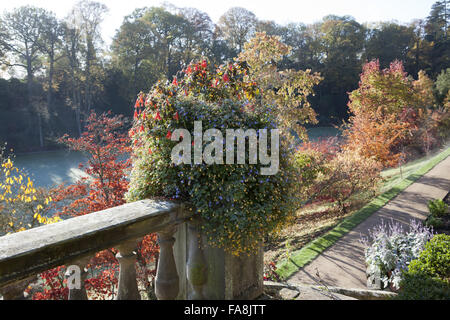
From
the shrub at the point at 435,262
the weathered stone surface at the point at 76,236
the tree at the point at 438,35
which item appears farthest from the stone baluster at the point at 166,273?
the tree at the point at 438,35

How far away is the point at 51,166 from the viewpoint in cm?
1855

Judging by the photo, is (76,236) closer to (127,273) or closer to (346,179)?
(127,273)

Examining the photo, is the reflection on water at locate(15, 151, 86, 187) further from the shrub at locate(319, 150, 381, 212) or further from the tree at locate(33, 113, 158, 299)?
the shrub at locate(319, 150, 381, 212)

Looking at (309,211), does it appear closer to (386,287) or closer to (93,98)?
(386,287)

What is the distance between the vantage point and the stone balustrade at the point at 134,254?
1374 mm

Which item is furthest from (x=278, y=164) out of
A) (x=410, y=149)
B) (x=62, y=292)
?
(x=410, y=149)

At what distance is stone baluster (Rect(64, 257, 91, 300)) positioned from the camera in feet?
5.15

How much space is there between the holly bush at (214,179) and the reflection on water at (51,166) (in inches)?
564

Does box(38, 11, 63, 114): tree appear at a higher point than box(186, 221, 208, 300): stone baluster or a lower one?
higher

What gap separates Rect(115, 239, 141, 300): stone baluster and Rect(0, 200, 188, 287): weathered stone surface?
78 mm

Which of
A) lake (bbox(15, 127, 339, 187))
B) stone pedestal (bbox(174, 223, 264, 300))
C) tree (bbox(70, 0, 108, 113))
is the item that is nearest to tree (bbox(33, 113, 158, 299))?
stone pedestal (bbox(174, 223, 264, 300))

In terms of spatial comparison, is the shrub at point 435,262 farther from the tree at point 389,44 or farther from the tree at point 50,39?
the tree at point 389,44

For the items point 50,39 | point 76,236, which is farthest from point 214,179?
point 50,39
